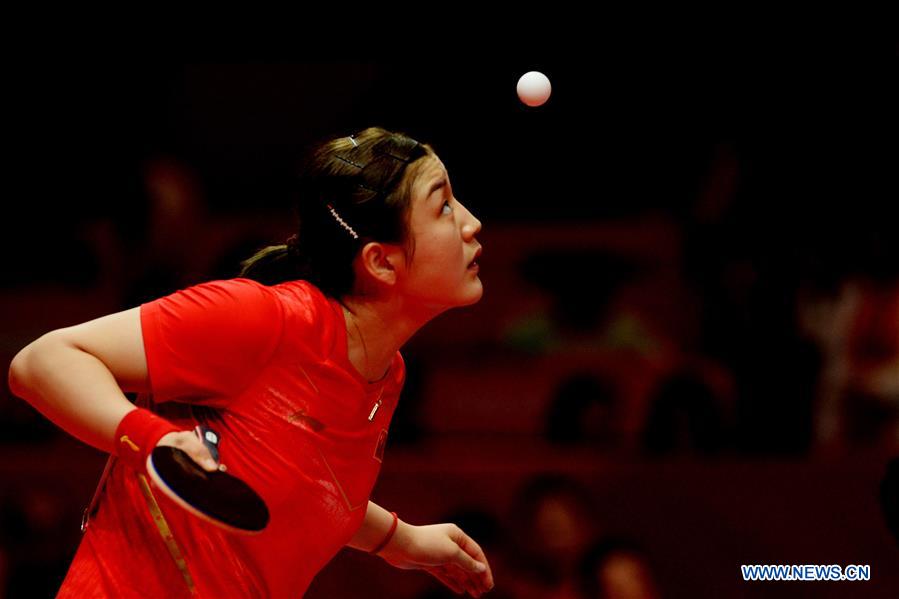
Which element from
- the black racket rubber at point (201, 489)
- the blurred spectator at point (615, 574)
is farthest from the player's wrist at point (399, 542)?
the blurred spectator at point (615, 574)

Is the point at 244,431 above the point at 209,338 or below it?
below

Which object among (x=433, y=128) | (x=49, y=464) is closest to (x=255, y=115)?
(x=433, y=128)

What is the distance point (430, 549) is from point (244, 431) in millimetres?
603

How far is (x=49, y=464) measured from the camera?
413cm

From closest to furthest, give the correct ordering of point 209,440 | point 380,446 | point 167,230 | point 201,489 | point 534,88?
point 201,489 < point 209,440 < point 380,446 < point 534,88 < point 167,230

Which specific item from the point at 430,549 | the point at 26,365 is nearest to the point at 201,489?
the point at 26,365

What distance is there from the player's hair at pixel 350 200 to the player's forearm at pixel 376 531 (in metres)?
0.49

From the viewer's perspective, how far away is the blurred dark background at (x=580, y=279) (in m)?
3.90

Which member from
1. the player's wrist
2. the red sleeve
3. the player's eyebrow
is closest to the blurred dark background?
the player's wrist

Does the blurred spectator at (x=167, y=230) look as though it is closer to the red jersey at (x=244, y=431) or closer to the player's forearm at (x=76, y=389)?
the red jersey at (x=244, y=431)

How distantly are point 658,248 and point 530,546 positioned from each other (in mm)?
Result: 1902

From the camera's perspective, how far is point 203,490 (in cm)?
172

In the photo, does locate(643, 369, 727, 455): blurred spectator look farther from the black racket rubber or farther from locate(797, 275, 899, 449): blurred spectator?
the black racket rubber

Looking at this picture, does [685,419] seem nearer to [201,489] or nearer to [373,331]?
[373,331]
